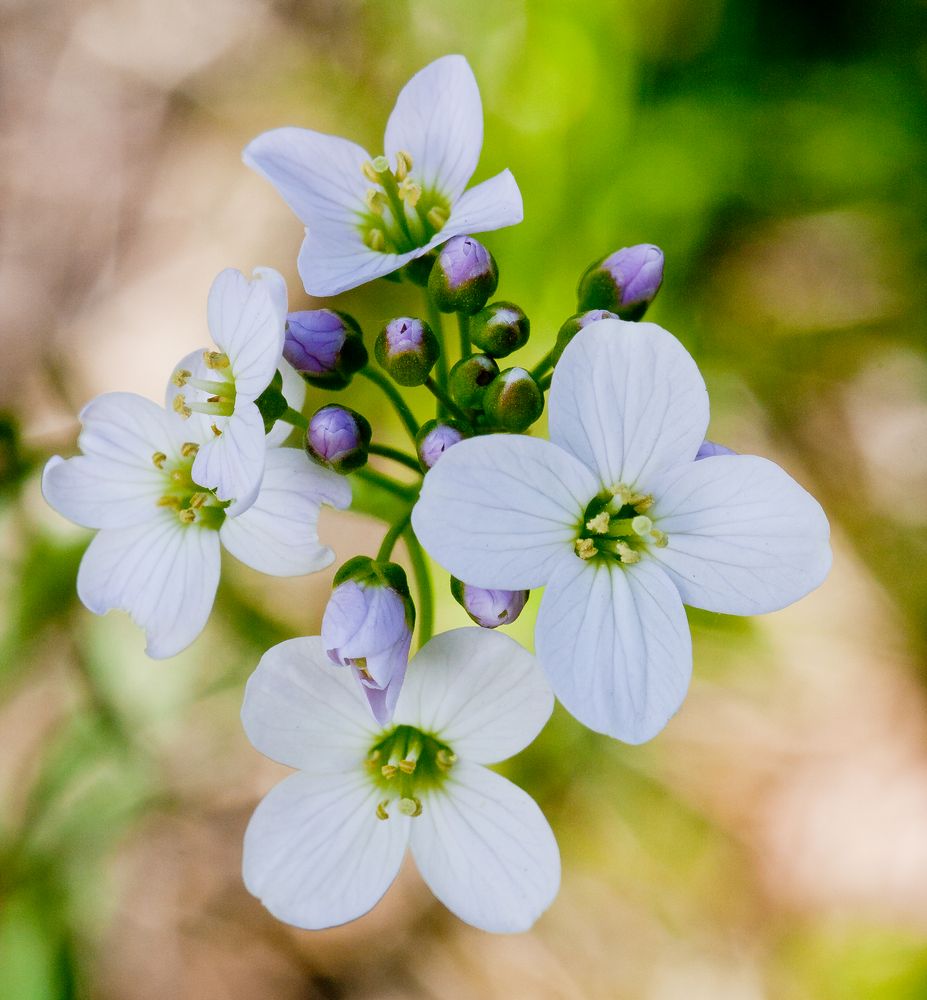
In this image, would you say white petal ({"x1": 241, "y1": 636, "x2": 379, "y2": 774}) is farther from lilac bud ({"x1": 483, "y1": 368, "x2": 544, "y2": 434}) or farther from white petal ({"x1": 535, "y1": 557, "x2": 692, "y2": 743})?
lilac bud ({"x1": 483, "y1": 368, "x2": 544, "y2": 434})

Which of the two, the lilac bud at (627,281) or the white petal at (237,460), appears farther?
the lilac bud at (627,281)

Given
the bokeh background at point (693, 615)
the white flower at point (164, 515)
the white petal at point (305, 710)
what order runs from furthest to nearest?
the bokeh background at point (693, 615)
the white flower at point (164, 515)
the white petal at point (305, 710)

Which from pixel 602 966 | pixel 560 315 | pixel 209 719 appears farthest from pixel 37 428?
pixel 602 966

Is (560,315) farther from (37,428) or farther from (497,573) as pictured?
(37,428)

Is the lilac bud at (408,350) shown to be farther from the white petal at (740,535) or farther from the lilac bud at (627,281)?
the white petal at (740,535)

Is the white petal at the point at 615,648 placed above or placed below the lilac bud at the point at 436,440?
below

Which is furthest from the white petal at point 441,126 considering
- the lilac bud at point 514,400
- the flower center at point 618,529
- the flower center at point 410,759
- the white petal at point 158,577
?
the flower center at point 410,759
